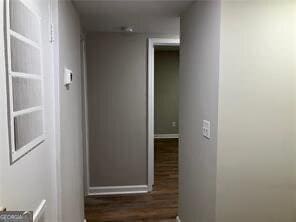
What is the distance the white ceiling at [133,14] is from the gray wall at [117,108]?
279 millimetres

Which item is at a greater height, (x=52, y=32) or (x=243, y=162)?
(x=52, y=32)

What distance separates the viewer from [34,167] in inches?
52.3

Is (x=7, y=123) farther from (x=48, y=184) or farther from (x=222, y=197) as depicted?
(x=222, y=197)

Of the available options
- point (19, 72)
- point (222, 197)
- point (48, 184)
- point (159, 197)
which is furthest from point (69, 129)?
point (159, 197)

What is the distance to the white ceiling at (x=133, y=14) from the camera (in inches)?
92.4

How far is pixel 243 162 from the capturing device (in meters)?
1.87

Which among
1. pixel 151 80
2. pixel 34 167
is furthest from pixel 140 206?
pixel 34 167

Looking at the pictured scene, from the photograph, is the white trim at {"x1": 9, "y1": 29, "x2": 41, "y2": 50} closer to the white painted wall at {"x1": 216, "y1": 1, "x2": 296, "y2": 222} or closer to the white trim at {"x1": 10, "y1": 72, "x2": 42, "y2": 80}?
the white trim at {"x1": 10, "y1": 72, "x2": 42, "y2": 80}

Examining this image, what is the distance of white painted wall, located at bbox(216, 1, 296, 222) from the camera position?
180 centimetres

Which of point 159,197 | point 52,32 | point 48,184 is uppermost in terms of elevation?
point 52,32

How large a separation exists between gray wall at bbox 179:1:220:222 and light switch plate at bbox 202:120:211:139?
4 centimetres

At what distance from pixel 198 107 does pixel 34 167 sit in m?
1.37

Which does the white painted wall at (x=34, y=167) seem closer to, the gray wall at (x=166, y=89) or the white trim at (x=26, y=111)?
the white trim at (x=26, y=111)

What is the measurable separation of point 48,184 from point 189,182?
53.9 inches
